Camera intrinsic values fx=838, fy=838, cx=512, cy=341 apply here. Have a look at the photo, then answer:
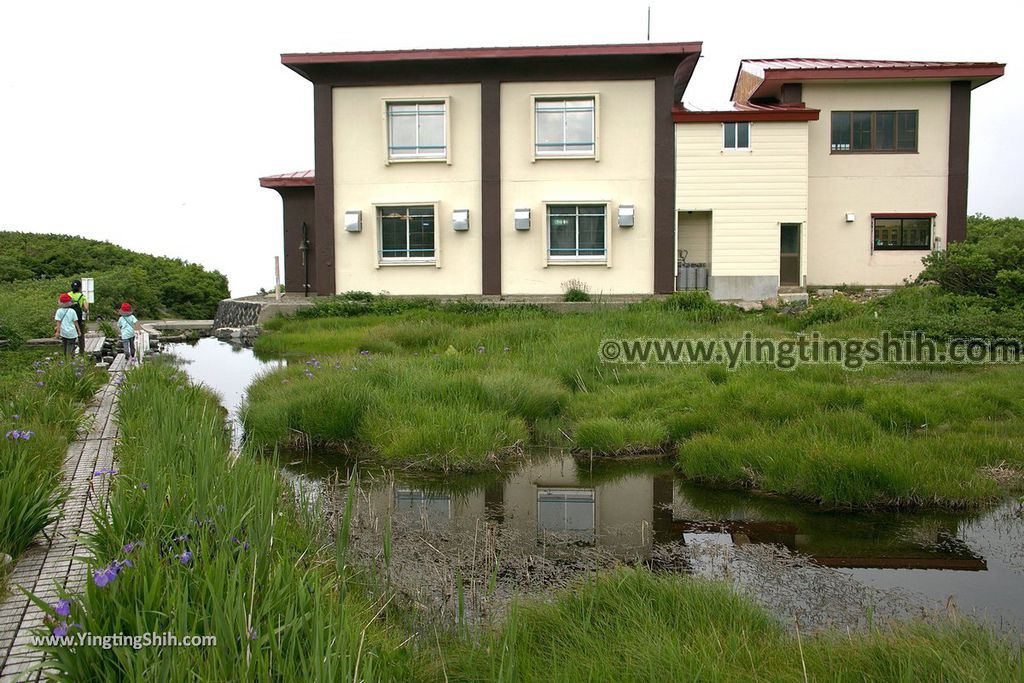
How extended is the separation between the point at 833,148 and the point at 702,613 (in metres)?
22.6

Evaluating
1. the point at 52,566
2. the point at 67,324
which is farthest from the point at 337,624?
the point at 67,324

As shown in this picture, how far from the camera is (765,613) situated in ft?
15.2

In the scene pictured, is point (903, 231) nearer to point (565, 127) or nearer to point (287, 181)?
point (565, 127)

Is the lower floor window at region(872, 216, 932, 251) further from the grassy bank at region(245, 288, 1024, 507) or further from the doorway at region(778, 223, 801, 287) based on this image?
the grassy bank at region(245, 288, 1024, 507)

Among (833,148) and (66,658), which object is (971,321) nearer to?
(833,148)

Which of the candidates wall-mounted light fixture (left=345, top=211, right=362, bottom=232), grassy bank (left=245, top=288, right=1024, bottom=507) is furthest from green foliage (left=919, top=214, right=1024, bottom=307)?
wall-mounted light fixture (left=345, top=211, right=362, bottom=232)

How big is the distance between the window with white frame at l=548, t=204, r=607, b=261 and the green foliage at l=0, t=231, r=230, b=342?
14.7 meters

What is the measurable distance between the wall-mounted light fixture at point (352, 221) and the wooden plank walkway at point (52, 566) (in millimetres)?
16877

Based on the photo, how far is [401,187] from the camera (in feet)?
78.9

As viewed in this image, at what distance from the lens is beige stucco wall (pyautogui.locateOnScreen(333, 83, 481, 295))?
939 inches

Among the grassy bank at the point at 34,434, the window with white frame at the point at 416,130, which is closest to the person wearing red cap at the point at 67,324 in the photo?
the grassy bank at the point at 34,434

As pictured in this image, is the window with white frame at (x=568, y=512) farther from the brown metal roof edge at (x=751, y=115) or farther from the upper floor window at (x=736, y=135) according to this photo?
the upper floor window at (x=736, y=135)

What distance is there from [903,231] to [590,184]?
925cm

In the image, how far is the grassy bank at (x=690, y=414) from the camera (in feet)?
25.1
